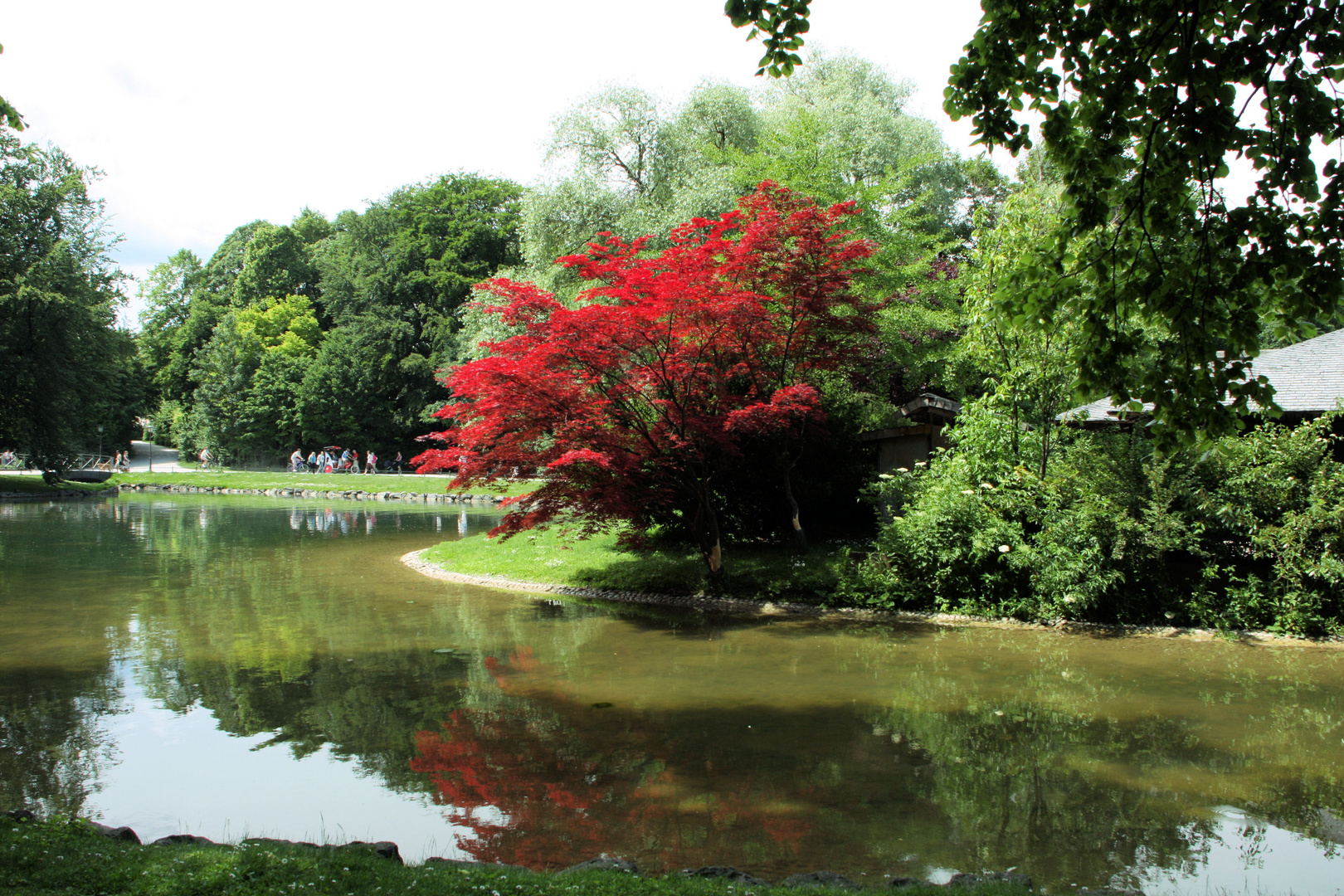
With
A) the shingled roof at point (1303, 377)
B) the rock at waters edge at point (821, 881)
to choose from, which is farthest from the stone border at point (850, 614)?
the rock at waters edge at point (821, 881)

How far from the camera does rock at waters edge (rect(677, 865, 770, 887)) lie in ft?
14.1

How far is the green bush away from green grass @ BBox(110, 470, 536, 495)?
25.7 metres

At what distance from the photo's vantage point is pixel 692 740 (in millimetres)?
6988

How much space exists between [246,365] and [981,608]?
5009cm

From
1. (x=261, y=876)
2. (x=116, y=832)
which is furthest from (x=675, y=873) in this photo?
(x=116, y=832)

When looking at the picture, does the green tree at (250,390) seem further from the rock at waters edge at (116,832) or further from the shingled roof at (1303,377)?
the rock at waters edge at (116,832)

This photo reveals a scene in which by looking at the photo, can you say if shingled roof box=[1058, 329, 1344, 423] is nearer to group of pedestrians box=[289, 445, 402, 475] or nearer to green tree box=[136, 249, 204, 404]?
group of pedestrians box=[289, 445, 402, 475]

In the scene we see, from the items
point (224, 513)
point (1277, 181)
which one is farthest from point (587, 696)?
point (224, 513)

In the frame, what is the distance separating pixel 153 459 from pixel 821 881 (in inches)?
2752

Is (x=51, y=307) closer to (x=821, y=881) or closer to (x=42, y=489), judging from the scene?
(x=42, y=489)

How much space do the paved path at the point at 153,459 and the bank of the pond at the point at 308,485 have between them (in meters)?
8.11

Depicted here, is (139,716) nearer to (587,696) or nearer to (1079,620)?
(587,696)

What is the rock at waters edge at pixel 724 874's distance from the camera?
4285 millimetres

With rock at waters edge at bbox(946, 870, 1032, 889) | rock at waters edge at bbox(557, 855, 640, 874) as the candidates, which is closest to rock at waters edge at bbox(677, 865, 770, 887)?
rock at waters edge at bbox(557, 855, 640, 874)
